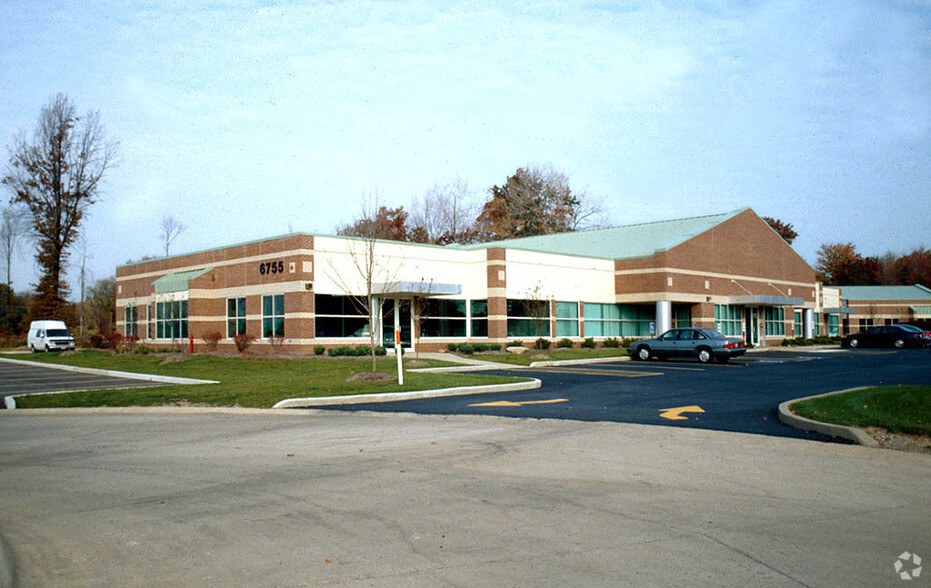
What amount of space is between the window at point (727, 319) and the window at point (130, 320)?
122ft

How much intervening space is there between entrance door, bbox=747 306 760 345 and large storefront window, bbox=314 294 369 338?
29633 mm

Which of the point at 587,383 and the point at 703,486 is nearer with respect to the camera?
the point at 703,486

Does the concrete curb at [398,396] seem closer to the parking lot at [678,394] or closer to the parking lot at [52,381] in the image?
the parking lot at [678,394]

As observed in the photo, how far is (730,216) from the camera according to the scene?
5034cm

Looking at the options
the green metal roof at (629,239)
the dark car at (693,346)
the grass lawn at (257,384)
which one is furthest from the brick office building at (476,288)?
the dark car at (693,346)

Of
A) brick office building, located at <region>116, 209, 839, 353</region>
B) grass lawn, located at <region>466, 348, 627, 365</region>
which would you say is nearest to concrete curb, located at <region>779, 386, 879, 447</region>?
grass lawn, located at <region>466, 348, 627, 365</region>

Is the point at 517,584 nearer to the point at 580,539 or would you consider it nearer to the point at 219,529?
the point at 580,539

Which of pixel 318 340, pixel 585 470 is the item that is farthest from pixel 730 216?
pixel 585 470

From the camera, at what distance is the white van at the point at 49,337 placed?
4834 cm

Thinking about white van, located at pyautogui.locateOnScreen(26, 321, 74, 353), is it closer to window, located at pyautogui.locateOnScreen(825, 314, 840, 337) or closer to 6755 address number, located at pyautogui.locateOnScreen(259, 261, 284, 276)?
6755 address number, located at pyautogui.locateOnScreen(259, 261, 284, 276)

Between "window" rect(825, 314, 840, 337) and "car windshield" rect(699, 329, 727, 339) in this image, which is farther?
"window" rect(825, 314, 840, 337)

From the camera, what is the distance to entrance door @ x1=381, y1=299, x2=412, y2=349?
118ft

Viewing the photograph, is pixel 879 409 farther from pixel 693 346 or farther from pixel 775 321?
pixel 775 321

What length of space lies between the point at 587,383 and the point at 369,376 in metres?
6.36
